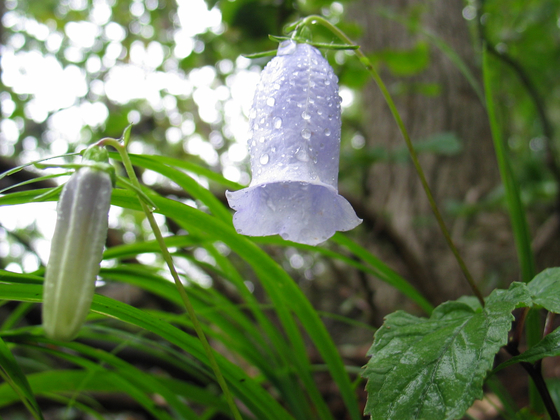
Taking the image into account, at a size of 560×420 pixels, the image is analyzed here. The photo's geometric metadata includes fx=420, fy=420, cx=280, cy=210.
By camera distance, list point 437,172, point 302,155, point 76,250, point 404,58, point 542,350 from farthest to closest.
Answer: point 437,172 → point 404,58 → point 302,155 → point 542,350 → point 76,250

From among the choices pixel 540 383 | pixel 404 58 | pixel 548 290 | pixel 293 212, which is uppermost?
pixel 404 58

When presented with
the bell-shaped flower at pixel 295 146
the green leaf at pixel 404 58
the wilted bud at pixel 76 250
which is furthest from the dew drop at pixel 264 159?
the green leaf at pixel 404 58

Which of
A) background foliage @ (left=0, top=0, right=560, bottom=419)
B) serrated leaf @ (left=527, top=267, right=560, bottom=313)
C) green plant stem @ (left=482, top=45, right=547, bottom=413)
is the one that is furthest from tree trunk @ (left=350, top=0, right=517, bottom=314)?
serrated leaf @ (left=527, top=267, right=560, bottom=313)

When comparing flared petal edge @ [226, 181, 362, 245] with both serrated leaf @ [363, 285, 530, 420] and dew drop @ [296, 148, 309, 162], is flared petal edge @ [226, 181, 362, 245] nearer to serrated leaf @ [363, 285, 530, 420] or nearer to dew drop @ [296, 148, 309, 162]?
dew drop @ [296, 148, 309, 162]

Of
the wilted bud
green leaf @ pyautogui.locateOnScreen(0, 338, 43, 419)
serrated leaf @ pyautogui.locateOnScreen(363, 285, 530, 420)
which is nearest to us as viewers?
the wilted bud

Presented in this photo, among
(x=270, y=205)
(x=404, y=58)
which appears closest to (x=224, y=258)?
(x=270, y=205)

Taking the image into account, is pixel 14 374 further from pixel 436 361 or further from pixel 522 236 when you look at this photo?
pixel 522 236

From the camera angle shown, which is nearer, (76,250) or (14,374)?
(76,250)
